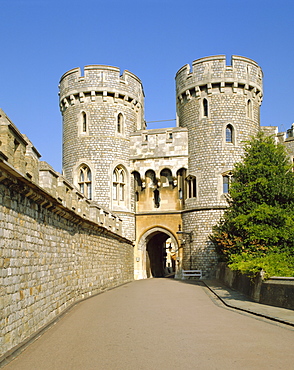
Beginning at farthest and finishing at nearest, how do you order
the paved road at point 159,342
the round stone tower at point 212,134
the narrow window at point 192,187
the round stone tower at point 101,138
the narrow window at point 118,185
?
the narrow window at point 118,185 < the round stone tower at point 101,138 < the narrow window at point 192,187 < the round stone tower at point 212,134 < the paved road at point 159,342

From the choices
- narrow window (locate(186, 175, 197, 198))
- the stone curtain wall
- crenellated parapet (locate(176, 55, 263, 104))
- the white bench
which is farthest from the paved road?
crenellated parapet (locate(176, 55, 263, 104))

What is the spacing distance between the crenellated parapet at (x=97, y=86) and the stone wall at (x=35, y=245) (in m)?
14.0

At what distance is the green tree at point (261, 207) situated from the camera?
15.4 meters

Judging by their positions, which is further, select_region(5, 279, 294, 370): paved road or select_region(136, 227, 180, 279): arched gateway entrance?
select_region(136, 227, 180, 279): arched gateway entrance

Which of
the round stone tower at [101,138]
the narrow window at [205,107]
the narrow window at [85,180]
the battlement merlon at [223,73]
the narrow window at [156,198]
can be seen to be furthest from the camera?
the narrow window at [156,198]

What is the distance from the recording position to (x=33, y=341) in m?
7.33

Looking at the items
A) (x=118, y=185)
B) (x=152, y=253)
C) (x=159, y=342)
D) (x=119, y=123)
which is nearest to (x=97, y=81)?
(x=119, y=123)

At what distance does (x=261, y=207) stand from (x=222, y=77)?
1278 cm

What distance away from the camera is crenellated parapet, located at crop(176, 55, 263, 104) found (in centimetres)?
2641

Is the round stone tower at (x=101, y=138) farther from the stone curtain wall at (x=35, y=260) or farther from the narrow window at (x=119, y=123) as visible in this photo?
the stone curtain wall at (x=35, y=260)

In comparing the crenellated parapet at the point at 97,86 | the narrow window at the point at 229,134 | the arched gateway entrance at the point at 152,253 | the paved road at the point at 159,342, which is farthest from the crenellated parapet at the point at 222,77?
the paved road at the point at 159,342

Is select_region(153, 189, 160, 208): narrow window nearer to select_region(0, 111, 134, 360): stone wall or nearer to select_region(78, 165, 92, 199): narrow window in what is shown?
select_region(78, 165, 92, 199): narrow window

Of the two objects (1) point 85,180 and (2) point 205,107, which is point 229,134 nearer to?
(2) point 205,107

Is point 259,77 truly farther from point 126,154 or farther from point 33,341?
point 33,341
